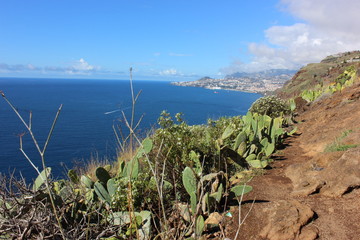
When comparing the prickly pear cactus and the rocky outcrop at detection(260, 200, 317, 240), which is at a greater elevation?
the prickly pear cactus

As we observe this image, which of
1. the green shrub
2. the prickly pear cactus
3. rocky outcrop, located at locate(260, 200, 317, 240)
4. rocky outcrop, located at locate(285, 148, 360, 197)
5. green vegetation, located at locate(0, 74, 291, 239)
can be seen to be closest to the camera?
green vegetation, located at locate(0, 74, 291, 239)

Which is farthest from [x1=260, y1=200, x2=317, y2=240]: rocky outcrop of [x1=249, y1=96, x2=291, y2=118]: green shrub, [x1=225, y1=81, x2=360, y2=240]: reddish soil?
[x1=249, y1=96, x2=291, y2=118]: green shrub

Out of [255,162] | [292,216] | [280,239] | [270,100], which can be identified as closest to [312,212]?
[292,216]

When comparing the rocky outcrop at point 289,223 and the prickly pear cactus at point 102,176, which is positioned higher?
the prickly pear cactus at point 102,176

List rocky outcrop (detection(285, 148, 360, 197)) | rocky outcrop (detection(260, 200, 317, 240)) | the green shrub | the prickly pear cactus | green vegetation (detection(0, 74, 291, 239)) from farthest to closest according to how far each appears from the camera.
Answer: the green shrub → the prickly pear cactus → rocky outcrop (detection(285, 148, 360, 197)) → rocky outcrop (detection(260, 200, 317, 240)) → green vegetation (detection(0, 74, 291, 239))

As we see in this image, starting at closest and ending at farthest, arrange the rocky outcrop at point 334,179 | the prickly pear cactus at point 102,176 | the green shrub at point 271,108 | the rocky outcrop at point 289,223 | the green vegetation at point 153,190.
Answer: the green vegetation at point 153,190 < the rocky outcrop at point 289,223 < the rocky outcrop at point 334,179 < the prickly pear cactus at point 102,176 < the green shrub at point 271,108

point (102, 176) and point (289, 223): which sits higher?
point (102, 176)

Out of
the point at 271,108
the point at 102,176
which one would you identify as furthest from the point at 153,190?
the point at 271,108

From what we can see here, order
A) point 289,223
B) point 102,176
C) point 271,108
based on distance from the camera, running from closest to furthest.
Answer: point 289,223
point 102,176
point 271,108

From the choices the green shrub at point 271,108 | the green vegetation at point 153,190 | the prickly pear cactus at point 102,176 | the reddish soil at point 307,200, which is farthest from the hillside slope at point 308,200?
the green shrub at point 271,108

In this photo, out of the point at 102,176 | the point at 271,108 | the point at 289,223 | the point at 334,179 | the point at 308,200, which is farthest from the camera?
the point at 271,108

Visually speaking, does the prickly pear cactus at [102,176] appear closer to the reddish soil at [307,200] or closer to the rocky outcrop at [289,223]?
the reddish soil at [307,200]

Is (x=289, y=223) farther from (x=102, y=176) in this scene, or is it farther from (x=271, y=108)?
(x=271, y=108)

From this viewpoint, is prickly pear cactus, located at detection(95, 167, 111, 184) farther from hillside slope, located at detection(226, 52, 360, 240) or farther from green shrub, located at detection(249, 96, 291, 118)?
green shrub, located at detection(249, 96, 291, 118)
